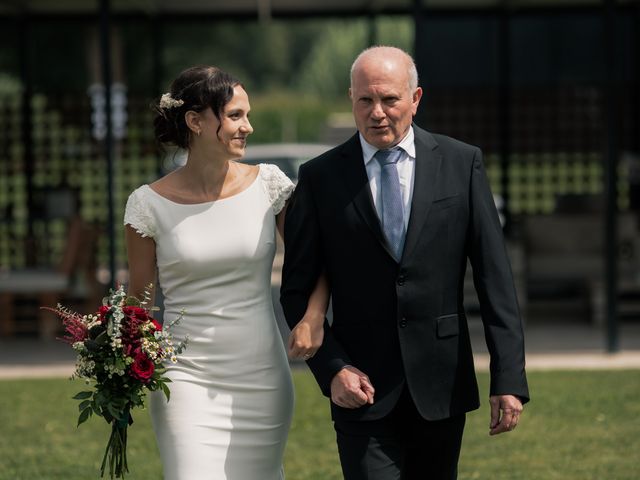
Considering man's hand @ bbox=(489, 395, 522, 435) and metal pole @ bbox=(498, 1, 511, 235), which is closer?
man's hand @ bbox=(489, 395, 522, 435)

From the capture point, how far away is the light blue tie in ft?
12.3

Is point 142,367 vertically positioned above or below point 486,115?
→ below

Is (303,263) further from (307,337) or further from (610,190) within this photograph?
(610,190)

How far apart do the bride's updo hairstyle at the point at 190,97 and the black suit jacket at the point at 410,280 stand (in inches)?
17.0

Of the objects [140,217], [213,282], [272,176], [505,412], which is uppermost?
[272,176]

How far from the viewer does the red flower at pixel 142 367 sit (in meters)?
3.82

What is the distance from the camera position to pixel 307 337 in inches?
146

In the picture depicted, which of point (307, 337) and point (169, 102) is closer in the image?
point (307, 337)

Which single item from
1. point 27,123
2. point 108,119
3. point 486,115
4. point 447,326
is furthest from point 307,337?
point 486,115

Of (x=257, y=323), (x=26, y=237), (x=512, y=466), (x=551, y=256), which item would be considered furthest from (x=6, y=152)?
(x=257, y=323)

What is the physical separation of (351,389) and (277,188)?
2.71 ft

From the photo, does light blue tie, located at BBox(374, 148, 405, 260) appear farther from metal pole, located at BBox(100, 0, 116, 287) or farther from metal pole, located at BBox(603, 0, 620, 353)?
metal pole, located at BBox(603, 0, 620, 353)

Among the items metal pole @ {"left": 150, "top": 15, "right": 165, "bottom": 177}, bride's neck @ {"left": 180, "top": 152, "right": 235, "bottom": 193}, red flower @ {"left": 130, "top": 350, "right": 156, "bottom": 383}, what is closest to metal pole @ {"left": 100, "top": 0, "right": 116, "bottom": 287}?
metal pole @ {"left": 150, "top": 15, "right": 165, "bottom": 177}

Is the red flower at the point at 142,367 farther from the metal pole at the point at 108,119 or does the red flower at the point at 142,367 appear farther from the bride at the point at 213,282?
the metal pole at the point at 108,119
